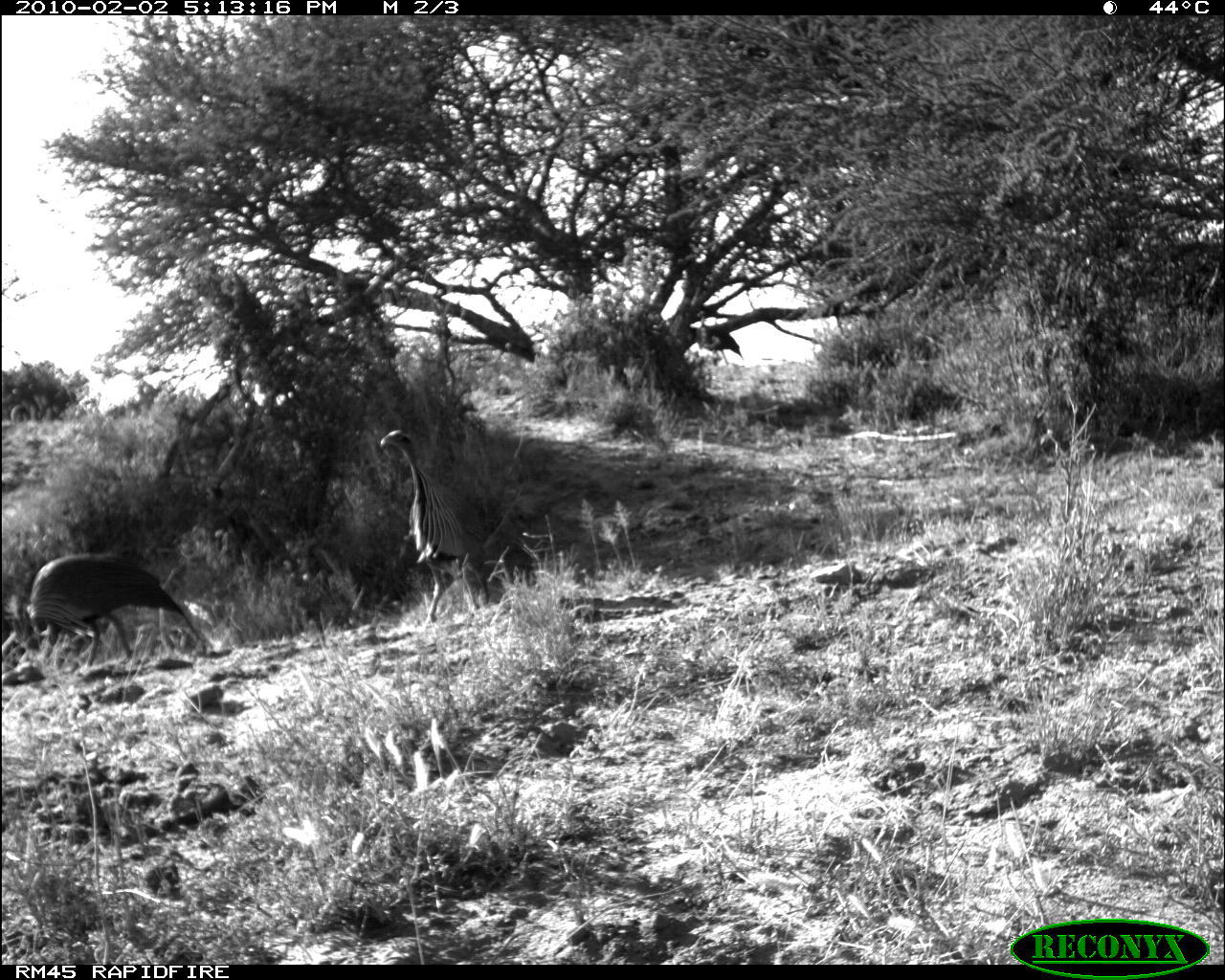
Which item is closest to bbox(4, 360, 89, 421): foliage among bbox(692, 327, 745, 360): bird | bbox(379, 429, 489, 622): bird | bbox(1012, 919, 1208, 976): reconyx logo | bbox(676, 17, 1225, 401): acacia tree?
bbox(692, 327, 745, 360): bird

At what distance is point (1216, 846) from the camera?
3.44 metres

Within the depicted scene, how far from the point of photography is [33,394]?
13258 millimetres

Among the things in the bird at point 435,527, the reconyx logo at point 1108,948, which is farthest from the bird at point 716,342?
the reconyx logo at point 1108,948

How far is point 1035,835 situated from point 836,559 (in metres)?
2.67

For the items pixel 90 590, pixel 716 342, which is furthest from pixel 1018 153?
pixel 90 590

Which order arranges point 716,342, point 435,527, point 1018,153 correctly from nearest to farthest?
point 435,527
point 1018,153
point 716,342

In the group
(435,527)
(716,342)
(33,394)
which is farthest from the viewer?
(33,394)

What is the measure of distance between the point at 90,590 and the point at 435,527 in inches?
100

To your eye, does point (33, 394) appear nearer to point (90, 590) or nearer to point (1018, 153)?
point (90, 590)

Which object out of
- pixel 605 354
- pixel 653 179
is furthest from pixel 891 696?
pixel 653 179

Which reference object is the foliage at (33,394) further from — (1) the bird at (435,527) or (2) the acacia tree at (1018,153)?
(1) the bird at (435,527)

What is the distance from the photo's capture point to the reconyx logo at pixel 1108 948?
1.99m

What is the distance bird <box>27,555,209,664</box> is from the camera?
258 inches

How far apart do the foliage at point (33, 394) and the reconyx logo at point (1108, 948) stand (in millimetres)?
11133
